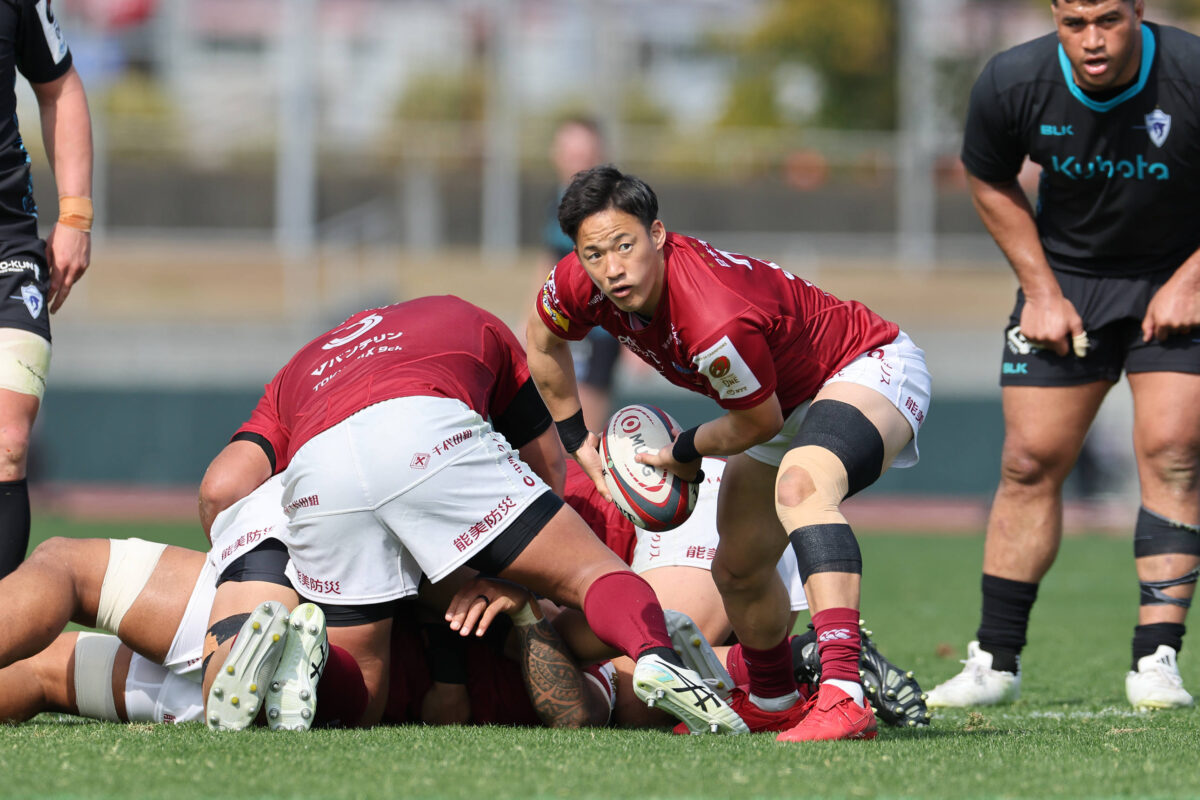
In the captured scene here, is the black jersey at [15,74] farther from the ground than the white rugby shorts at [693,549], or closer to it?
farther from the ground

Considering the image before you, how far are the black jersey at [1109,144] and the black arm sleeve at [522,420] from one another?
6.20 ft

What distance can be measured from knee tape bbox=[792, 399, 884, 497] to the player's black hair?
0.71 m

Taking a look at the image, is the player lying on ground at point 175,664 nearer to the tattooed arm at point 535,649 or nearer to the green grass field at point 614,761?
the tattooed arm at point 535,649

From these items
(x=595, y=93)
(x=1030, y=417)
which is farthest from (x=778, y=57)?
(x=1030, y=417)

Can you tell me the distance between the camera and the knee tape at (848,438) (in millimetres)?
3873

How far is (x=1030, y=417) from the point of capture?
509 centimetres

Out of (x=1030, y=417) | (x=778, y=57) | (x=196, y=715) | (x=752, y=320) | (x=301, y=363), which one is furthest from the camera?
(x=778, y=57)

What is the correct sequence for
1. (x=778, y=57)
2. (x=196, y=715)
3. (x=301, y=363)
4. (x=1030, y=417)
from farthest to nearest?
(x=778, y=57)
(x=1030, y=417)
(x=301, y=363)
(x=196, y=715)

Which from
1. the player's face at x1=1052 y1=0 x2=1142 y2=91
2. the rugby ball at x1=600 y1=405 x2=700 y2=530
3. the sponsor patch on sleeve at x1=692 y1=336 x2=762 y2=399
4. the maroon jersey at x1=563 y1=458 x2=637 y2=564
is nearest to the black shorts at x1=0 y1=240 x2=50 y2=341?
the rugby ball at x1=600 y1=405 x2=700 y2=530

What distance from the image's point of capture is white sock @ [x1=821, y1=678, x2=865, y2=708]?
3582 mm

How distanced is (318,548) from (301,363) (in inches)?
31.7

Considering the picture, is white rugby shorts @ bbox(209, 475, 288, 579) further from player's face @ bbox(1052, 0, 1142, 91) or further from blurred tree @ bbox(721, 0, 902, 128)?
blurred tree @ bbox(721, 0, 902, 128)

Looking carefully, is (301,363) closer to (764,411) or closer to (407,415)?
(407,415)

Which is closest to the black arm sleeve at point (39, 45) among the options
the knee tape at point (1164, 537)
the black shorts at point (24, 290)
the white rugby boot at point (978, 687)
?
the black shorts at point (24, 290)
